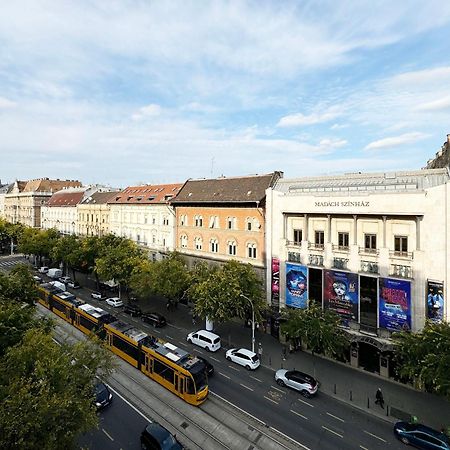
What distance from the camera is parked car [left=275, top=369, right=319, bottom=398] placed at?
2659 cm

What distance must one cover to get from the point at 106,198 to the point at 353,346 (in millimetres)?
59047

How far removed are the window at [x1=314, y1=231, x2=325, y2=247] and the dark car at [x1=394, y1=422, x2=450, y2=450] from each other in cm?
1671

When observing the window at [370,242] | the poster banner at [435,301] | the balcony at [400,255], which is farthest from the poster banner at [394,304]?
the window at [370,242]

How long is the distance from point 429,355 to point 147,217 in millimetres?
45206

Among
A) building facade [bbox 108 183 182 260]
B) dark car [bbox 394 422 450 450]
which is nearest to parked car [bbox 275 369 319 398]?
dark car [bbox 394 422 450 450]

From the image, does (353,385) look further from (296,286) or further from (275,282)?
(275,282)

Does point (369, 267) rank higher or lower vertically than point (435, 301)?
higher

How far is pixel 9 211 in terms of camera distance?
116 metres

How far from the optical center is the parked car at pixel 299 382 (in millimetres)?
26594

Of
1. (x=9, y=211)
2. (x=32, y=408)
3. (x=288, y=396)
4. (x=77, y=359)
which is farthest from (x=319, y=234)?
(x=9, y=211)

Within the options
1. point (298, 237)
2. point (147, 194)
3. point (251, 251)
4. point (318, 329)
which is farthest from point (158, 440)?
point (147, 194)

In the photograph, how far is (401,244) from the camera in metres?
29.4

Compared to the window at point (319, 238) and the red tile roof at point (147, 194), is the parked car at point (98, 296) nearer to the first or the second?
the red tile roof at point (147, 194)

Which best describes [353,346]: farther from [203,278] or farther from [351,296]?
[203,278]
